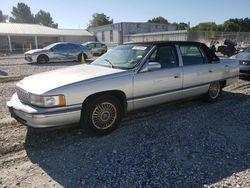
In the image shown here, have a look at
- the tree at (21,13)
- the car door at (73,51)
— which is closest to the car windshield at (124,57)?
the car door at (73,51)

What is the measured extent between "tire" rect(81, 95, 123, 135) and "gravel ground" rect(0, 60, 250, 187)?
168 millimetres

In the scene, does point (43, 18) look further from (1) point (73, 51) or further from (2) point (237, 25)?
(1) point (73, 51)

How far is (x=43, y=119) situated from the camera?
137 inches

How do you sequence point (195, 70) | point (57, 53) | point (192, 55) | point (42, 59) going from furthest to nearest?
point (57, 53), point (42, 59), point (192, 55), point (195, 70)

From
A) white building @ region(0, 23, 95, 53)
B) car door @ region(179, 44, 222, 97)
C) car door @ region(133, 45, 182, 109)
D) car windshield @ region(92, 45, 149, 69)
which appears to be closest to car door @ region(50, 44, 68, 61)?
car windshield @ region(92, 45, 149, 69)

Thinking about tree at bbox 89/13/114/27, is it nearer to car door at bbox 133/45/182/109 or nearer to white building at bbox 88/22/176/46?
white building at bbox 88/22/176/46

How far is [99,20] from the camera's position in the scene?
78938 mm

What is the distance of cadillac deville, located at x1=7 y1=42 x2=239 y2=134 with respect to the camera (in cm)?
357

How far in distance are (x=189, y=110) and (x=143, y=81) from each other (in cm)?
174

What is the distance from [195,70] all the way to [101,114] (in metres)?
2.51

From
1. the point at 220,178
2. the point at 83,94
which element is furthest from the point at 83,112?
the point at 220,178

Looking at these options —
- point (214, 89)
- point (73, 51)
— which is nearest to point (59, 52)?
point (73, 51)

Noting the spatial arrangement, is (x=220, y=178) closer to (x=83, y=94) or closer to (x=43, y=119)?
(x=83, y=94)

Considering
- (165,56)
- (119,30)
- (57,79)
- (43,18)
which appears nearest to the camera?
→ (57,79)
